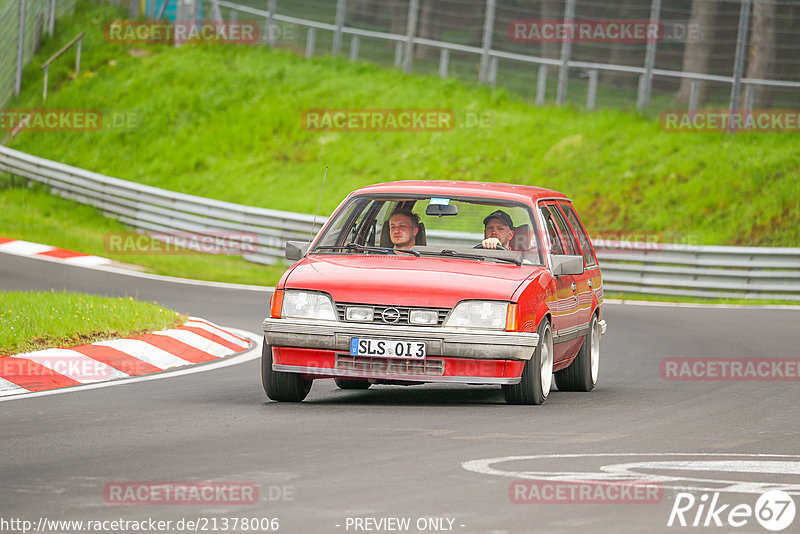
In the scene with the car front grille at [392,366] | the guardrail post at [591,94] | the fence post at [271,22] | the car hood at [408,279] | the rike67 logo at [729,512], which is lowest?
the rike67 logo at [729,512]

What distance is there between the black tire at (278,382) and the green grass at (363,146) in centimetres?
1375

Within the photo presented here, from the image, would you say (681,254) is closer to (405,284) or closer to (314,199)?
(314,199)

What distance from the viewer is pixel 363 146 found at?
31.7 metres

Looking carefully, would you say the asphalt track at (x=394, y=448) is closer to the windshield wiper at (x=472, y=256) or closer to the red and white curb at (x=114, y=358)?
the red and white curb at (x=114, y=358)

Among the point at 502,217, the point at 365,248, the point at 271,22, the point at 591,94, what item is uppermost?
the point at 271,22

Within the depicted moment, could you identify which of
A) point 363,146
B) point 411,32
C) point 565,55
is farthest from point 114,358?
point 411,32

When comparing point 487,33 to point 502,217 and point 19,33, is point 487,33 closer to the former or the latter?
point 19,33

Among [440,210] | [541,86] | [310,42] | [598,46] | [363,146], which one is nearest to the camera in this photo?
[440,210]

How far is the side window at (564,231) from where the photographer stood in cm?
1080

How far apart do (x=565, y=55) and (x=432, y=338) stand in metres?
21.5

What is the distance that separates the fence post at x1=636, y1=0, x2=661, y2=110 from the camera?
91.5ft

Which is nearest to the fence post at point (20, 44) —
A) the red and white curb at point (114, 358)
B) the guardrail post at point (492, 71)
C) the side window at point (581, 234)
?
the guardrail post at point (492, 71)

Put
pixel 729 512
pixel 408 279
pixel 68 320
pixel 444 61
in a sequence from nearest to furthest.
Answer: pixel 729 512 → pixel 408 279 → pixel 68 320 → pixel 444 61

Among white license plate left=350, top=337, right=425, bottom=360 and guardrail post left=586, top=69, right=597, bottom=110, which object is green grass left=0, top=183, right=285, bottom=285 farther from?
white license plate left=350, top=337, right=425, bottom=360
